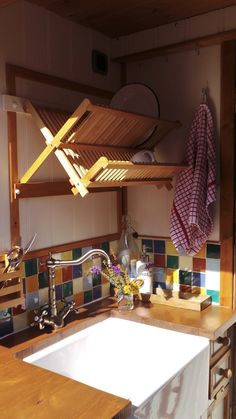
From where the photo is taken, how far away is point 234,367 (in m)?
1.92

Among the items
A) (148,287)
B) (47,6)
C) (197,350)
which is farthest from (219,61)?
(197,350)

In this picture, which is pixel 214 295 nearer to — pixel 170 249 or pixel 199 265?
pixel 199 265

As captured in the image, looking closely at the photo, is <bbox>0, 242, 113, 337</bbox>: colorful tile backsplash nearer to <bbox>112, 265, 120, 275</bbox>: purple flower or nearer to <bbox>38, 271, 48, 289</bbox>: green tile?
<bbox>38, 271, 48, 289</bbox>: green tile

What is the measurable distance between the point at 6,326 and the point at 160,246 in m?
0.84

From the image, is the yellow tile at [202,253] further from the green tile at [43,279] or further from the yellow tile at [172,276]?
the green tile at [43,279]

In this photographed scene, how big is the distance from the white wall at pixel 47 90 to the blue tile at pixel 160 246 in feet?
0.89

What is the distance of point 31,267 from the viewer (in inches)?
65.5

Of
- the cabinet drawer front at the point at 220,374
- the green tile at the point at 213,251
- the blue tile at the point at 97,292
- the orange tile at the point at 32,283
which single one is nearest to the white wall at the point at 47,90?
the orange tile at the point at 32,283

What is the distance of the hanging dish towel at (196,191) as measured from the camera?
5.82ft

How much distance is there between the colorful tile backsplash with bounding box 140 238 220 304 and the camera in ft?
6.25

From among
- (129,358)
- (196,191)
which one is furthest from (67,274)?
(196,191)

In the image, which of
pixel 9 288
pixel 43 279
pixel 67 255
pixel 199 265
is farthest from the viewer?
pixel 199 265

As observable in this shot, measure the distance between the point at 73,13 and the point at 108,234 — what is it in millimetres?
1009

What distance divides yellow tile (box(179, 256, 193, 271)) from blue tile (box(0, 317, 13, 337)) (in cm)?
83
